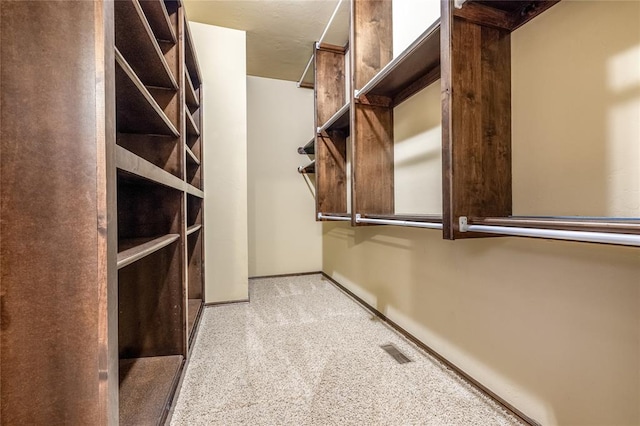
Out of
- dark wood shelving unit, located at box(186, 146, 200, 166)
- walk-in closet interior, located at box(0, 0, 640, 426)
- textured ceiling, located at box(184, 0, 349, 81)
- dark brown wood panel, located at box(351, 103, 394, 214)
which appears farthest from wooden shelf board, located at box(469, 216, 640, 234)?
textured ceiling, located at box(184, 0, 349, 81)

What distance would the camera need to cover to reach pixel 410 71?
147cm

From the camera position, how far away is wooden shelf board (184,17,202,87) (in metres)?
1.82

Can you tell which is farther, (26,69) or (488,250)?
(488,250)

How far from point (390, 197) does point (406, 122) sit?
46cm

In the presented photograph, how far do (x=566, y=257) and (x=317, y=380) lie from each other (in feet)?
3.57

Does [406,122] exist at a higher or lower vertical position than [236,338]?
higher

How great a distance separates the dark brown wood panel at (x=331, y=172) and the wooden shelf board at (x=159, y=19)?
128 cm

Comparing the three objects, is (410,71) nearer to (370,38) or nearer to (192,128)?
(370,38)

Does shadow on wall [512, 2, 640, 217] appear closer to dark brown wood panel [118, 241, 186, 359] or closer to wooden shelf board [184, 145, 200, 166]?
dark brown wood panel [118, 241, 186, 359]

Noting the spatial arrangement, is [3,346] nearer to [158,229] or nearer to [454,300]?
[158,229]

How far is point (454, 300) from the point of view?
55.1 inches

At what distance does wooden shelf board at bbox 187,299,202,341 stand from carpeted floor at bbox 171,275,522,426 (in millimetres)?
83

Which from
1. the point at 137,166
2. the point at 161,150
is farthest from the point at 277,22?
the point at 137,166

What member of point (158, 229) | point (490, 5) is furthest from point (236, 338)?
point (490, 5)
